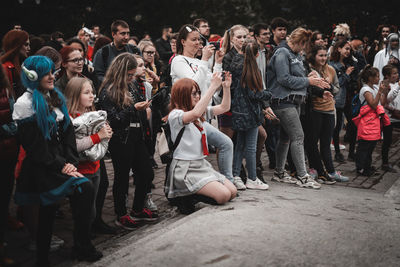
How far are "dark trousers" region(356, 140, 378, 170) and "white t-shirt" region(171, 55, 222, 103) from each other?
3438mm

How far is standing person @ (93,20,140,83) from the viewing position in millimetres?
6613

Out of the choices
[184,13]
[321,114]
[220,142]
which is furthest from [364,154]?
[184,13]

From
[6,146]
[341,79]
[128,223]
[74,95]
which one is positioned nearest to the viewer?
[6,146]

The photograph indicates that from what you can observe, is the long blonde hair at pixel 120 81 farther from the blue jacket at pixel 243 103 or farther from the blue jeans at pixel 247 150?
the blue jeans at pixel 247 150

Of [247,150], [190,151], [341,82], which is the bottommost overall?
[247,150]

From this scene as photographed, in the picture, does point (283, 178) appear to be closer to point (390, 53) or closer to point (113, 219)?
point (113, 219)

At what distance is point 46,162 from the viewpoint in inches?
142

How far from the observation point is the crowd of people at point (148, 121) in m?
3.73

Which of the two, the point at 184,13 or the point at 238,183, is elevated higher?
the point at 184,13

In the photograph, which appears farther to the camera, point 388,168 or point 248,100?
point 388,168

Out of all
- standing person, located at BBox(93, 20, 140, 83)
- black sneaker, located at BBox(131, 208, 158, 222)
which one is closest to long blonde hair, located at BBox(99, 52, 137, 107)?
black sneaker, located at BBox(131, 208, 158, 222)

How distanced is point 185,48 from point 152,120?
1099 mm

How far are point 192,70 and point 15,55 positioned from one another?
2076 millimetres

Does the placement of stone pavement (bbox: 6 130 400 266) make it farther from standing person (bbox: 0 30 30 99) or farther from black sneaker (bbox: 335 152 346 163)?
standing person (bbox: 0 30 30 99)
